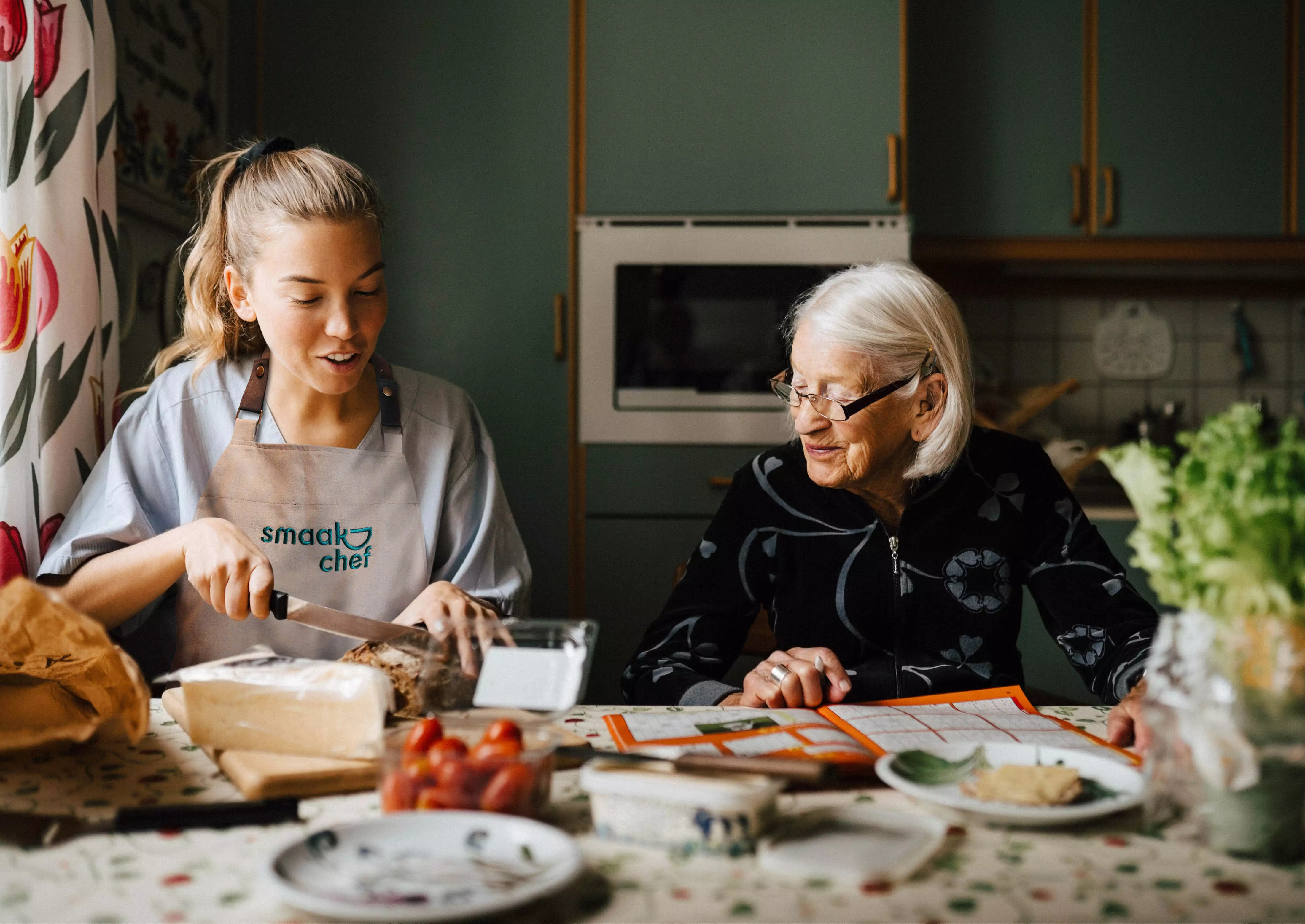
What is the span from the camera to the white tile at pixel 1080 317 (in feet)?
9.80

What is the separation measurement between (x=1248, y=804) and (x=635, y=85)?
6.86ft

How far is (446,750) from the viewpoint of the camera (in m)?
0.76

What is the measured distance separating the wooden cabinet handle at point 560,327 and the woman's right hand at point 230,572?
1.38 metres

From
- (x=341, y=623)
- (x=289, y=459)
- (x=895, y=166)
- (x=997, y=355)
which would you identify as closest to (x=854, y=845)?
(x=341, y=623)

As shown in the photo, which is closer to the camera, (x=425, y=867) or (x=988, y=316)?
(x=425, y=867)

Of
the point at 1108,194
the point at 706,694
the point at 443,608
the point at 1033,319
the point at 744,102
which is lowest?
the point at 706,694

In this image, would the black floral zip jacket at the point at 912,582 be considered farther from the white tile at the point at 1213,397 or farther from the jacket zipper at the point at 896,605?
the white tile at the point at 1213,397

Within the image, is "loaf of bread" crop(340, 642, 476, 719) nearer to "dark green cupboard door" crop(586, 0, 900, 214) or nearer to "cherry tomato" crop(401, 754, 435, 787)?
"cherry tomato" crop(401, 754, 435, 787)

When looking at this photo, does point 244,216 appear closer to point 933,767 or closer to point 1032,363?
point 933,767

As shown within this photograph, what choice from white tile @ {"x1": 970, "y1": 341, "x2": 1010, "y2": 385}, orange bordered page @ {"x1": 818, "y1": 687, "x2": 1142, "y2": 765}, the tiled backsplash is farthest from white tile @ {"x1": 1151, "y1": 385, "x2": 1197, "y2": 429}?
orange bordered page @ {"x1": 818, "y1": 687, "x2": 1142, "y2": 765}

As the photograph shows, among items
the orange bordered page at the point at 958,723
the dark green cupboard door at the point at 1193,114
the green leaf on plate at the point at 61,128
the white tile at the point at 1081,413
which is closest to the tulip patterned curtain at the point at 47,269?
the green leaf on plate at the point at 61,128

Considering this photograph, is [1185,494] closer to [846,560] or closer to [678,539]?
[846,560]

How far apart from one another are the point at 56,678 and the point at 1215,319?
9.91 feet

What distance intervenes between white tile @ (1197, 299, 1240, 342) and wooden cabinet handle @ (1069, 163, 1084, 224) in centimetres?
64
